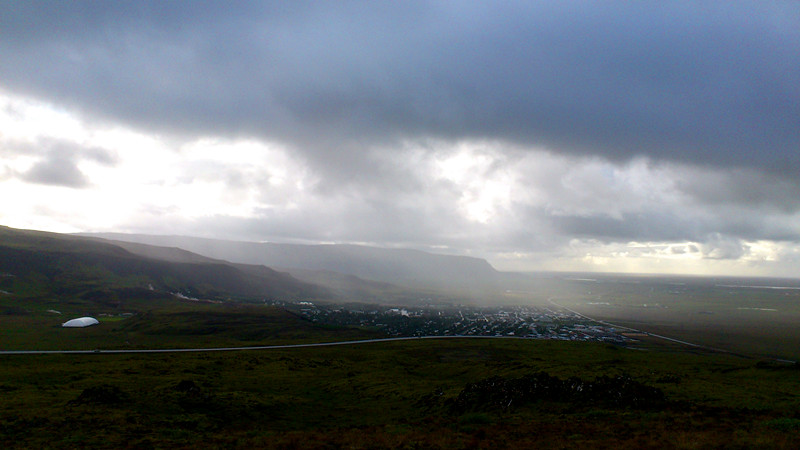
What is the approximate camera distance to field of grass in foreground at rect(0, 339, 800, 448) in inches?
1104

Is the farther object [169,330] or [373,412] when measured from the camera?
[169,330]

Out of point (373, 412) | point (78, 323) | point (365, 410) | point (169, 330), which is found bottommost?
point (169, 330)

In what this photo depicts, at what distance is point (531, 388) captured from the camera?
40750 millimetres

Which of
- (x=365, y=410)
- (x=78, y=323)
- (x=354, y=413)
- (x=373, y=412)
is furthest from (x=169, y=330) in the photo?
(x=373, y=412)

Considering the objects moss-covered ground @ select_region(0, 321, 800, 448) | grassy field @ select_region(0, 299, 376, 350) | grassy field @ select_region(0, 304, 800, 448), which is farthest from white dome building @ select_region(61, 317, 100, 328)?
moss-covered ground @ select_region(0, 321, 800, 448)

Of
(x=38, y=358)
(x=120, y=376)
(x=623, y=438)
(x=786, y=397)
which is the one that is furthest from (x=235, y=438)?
(x=38, y=358)

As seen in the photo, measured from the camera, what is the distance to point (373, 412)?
4434cm

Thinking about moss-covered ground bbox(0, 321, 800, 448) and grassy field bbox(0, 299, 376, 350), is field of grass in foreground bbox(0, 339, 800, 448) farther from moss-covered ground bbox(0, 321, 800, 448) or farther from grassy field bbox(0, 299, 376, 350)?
grassy field bbox(0, 299, 376, 350)

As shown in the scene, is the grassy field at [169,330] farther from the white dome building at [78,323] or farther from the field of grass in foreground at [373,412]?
the field of grass in foreground at [373,412]

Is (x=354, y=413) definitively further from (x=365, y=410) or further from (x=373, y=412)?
(x=373, y=412)

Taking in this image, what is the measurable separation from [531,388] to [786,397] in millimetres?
22541

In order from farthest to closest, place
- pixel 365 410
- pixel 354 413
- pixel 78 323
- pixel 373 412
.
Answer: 1. pixel 78 323
2. pixel 365 410
3. pixel 354 413
4. pixel 373 412

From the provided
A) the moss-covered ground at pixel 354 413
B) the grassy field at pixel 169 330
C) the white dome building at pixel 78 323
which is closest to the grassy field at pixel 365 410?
the moss-covered ground at pixel 354 413

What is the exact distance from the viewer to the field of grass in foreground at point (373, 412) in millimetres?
28047
